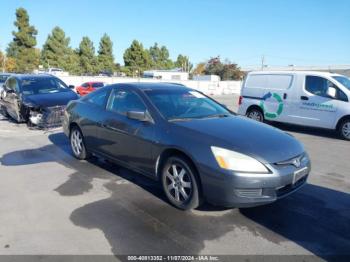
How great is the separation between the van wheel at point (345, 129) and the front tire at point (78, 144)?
683 cm

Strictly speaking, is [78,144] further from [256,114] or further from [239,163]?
[256,114]

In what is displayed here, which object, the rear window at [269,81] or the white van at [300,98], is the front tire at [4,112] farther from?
the rear window at [269,81]

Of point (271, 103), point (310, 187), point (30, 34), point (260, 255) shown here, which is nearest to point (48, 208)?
point (260, 255)

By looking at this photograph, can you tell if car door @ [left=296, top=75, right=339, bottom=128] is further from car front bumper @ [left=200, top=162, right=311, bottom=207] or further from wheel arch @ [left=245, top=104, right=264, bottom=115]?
car front bumper @ [left=200, top=162, right=311, bottom=207]

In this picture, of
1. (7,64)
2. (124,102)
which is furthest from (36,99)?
(7,64)

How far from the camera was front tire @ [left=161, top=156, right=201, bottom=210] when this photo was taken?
3.93 m

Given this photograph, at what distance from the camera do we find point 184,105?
4938 millimetres

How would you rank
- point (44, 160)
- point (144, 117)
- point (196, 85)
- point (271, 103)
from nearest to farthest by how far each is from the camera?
point (144, 117) < point (44, 160) < point (271, 103) < point (196, 85)

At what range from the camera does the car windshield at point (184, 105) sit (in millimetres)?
4637

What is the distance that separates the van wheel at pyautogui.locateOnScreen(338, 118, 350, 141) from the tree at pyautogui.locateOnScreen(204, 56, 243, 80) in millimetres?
54307

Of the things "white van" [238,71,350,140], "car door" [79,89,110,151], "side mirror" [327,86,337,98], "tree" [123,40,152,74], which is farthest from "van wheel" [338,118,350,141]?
"tree" [123,40,152,74]

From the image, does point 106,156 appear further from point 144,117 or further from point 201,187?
point 201,187

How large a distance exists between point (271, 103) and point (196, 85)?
24.0 m

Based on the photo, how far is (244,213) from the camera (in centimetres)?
408
